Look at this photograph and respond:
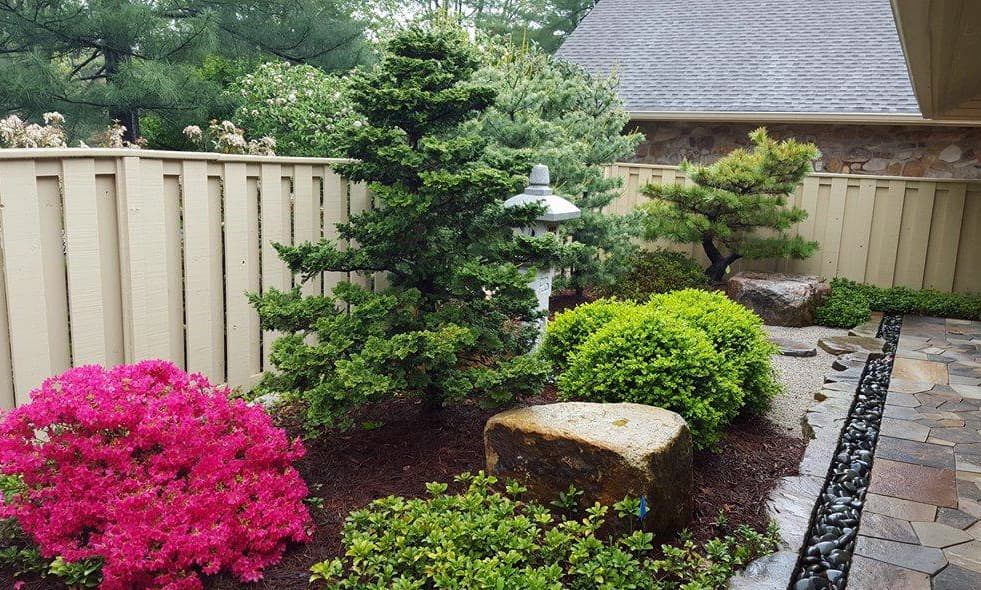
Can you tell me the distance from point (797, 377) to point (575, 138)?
305 centimetres

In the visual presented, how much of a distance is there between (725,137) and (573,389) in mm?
8176

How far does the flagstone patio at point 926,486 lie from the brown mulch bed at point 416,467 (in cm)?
41

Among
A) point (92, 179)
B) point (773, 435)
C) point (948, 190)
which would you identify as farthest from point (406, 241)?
point (948, 190)

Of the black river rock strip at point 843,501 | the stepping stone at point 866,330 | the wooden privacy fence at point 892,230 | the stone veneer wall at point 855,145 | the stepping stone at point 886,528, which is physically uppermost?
the stone veneer wall at point 855,145

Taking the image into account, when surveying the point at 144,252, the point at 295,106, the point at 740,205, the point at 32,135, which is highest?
the point at 295,106

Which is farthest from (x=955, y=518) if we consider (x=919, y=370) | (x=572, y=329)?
(x=919, y=370)

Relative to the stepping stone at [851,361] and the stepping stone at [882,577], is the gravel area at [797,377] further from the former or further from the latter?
the stepping stone at [882,577]

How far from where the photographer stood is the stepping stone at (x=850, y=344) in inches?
234

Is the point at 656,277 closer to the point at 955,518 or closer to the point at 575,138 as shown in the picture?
the point at 575,138

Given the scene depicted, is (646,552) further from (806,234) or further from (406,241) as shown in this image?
(806,234)

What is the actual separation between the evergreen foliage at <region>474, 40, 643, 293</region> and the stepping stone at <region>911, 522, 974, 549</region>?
132 inches

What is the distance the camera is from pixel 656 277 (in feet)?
24.5

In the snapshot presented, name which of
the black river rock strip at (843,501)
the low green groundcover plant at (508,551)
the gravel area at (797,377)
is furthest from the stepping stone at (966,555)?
the gravel area at (797,377)

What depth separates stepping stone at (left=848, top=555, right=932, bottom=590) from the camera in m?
2.52
